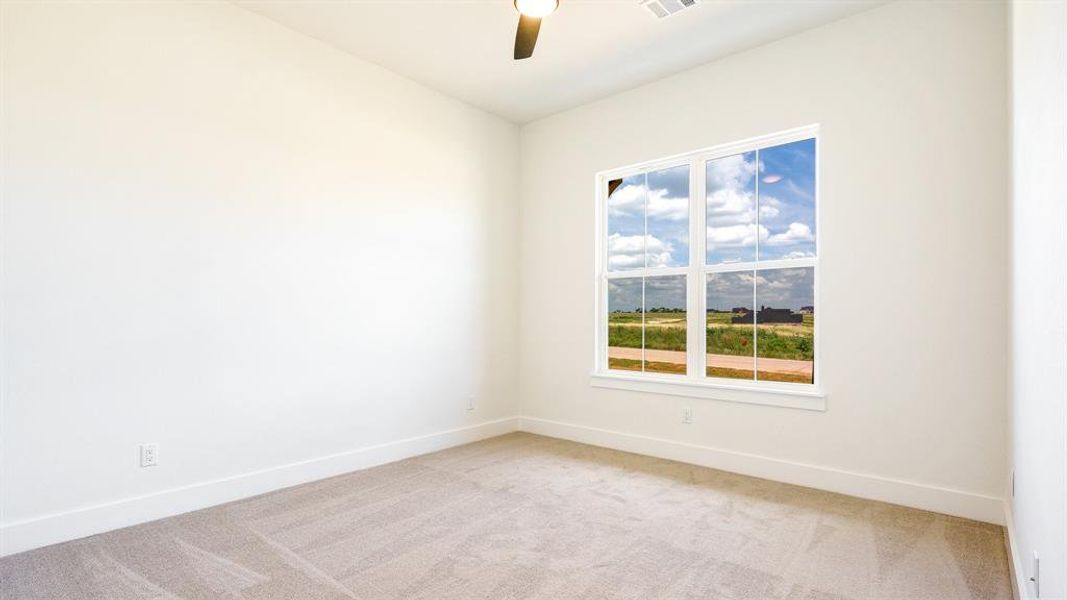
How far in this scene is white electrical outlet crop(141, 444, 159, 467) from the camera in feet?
9.09

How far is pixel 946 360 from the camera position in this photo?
2879mm

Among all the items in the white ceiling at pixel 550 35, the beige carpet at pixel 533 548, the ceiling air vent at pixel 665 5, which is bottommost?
the beige carpet at pixel 533 548

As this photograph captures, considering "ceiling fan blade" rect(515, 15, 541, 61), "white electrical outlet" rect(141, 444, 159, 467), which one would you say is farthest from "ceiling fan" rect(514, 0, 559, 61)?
"white electrical outlet" rect(141, 444, 159, 467)

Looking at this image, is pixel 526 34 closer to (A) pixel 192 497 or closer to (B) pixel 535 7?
(B) pixel 535 7

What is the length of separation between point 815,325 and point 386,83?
3.52 metres

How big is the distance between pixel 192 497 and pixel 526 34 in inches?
120

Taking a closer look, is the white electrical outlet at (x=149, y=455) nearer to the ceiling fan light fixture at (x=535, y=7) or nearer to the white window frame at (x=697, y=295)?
the ceiling fan light fixture at (x=535, y=7)

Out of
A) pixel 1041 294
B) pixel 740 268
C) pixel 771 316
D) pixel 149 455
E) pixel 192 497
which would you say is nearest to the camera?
pixel 1041 294

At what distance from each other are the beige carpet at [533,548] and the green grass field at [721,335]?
35.7 inches

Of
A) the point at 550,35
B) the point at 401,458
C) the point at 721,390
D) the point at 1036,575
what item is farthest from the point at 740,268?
the point at 401,458

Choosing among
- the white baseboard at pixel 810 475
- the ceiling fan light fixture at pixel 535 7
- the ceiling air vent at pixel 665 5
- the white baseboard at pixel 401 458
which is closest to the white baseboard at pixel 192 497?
the white baseboard at pixel 401 458

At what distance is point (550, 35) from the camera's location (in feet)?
11.4

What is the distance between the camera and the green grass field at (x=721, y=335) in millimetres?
3521

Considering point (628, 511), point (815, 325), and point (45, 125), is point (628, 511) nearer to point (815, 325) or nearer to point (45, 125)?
point (815, 325)
